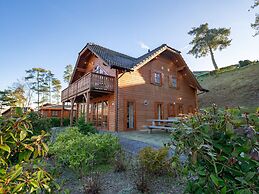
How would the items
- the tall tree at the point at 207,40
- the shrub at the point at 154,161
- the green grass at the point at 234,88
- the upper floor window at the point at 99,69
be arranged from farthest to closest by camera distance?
the tall tree at the point at 207,40 → the green grass at the point at 234,88 → the upper floor window at the point at 99,69 → the shrub at the point at 154,161

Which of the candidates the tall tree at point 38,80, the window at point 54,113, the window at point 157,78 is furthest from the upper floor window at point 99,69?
the tall tree at point 38,80

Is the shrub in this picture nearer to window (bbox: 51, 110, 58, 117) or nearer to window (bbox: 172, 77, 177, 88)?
window (bbox: 172, 77, 177, 88)

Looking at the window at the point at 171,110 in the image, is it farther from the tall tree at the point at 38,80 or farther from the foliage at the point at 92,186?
the tall tree at the point at 38,80

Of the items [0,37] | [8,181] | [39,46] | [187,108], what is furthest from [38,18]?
[187,108]

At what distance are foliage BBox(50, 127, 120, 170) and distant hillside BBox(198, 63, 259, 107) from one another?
15.9 metres

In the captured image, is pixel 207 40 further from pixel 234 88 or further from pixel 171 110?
pixel 171 110

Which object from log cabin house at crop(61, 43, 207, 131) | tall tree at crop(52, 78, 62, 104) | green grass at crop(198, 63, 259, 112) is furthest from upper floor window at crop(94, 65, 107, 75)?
tall tree at crop(52, 78, 62, 104)

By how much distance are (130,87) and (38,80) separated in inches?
1190

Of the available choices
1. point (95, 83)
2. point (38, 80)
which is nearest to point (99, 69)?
point (95, 83)

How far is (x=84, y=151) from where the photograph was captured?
406 cm

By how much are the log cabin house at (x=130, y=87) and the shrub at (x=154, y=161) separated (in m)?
7.88

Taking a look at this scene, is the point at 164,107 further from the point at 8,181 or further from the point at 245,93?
the point at 8,181

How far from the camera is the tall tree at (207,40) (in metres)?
26.1

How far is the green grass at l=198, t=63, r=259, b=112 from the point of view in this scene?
17647 millimetres
